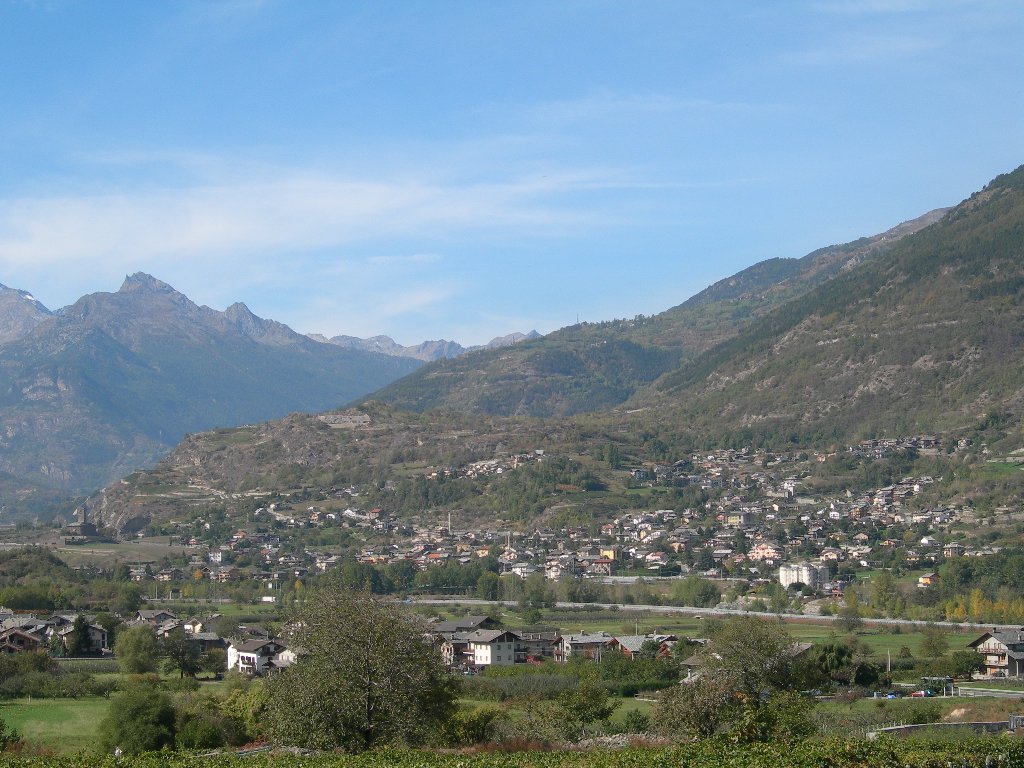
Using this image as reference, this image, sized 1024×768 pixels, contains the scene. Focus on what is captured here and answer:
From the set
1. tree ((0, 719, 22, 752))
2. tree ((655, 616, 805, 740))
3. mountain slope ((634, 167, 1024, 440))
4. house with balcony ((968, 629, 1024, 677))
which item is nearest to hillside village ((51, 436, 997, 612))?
mountain slope ((634, 167, 1024, 440))

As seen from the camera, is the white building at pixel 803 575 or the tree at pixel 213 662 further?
the white building at pixel 803 575

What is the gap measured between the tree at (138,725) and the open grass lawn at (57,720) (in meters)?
A: 0.76

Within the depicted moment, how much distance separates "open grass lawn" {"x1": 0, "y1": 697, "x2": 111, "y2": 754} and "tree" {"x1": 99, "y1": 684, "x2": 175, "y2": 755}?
759 millimetres

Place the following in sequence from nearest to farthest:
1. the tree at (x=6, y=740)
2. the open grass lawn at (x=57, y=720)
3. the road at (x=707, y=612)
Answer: the tree at (x=6, y=740) → the open grass lawn at (x=57, y=720) → the road at (x=707, y=612)

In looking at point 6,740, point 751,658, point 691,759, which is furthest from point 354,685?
point 751,658

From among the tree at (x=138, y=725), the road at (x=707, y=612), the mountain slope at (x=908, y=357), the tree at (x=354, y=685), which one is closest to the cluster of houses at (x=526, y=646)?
the road at (x=707, y=612)

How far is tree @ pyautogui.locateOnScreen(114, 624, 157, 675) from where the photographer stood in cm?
5991

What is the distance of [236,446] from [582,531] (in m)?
67.1

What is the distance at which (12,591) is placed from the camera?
86312 mm

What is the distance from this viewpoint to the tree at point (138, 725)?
3762 cm

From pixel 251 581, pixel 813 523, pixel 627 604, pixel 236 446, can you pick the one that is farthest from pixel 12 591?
pixel 236 446

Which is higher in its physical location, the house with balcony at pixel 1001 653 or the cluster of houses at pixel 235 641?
the cluster of houses at pixel 235 641

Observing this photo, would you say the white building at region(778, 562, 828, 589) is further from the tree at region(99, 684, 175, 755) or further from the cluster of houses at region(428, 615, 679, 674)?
the tree at region(99, 684, 175, 755)

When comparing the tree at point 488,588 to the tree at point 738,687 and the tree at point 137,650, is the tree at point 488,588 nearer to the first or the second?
the tree at point 137,650
